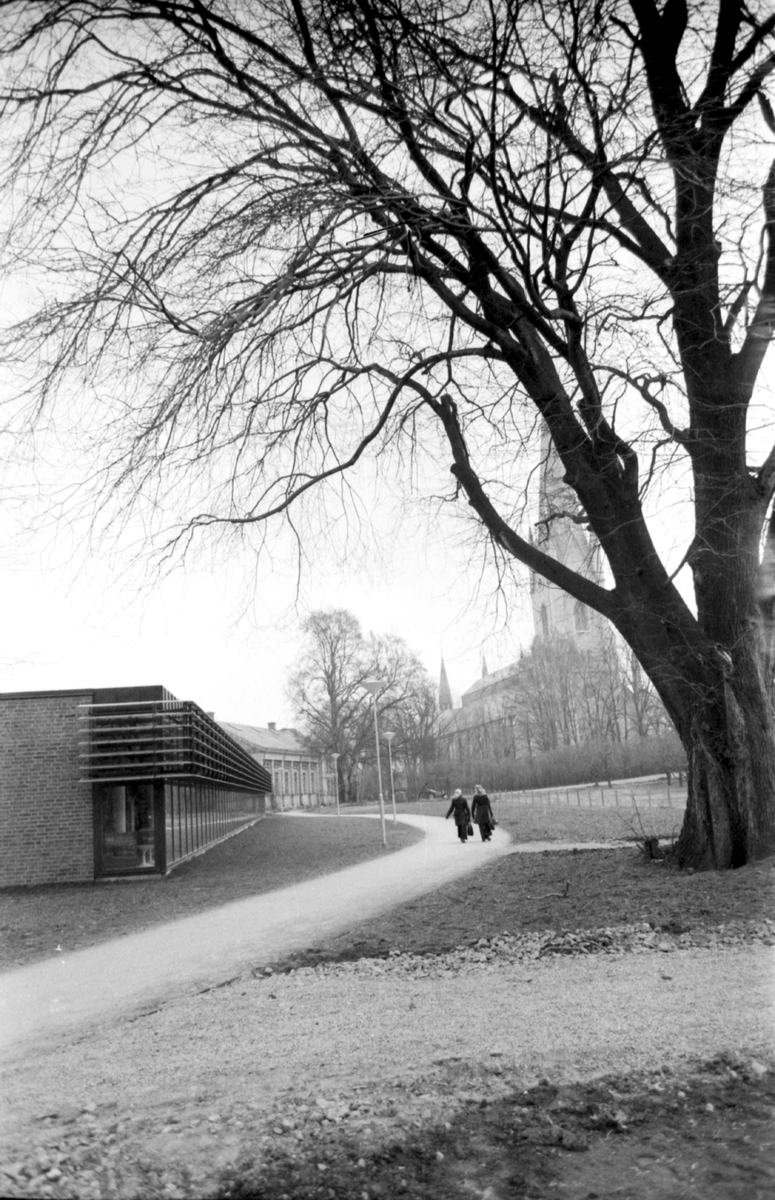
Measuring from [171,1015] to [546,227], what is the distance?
3962 millimetres

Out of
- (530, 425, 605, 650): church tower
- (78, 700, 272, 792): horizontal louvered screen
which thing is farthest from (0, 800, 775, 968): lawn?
(530, 425, 605, 650): church tower

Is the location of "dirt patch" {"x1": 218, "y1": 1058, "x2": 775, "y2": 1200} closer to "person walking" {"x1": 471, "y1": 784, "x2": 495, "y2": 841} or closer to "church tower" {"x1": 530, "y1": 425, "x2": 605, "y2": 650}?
"church tower" {"x1": 530, "y1": 425, "x2": 605, "y2": 650}

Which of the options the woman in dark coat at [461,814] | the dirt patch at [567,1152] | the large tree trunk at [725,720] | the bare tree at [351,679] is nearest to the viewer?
the dirt patch at [567,1152]

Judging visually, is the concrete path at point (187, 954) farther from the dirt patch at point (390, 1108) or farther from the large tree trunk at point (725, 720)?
the large tree trunk at point (725, 720)

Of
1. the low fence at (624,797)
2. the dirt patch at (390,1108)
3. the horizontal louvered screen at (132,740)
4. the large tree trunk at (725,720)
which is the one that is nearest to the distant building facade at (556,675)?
the large tree trunk at (725,720)

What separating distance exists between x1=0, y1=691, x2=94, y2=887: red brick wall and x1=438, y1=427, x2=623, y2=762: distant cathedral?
29.1 feet

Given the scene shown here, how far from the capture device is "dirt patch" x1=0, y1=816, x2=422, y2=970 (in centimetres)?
864

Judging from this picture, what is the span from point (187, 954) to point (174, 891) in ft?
19.3

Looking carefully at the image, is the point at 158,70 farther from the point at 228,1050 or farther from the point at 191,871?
the point at 191,871

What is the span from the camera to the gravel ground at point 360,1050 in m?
1.89

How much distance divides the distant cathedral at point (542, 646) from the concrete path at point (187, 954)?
80.9 inches

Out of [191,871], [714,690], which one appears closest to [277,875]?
[191,871]

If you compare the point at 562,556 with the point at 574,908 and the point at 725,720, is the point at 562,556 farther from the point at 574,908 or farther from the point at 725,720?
the point at 574,908

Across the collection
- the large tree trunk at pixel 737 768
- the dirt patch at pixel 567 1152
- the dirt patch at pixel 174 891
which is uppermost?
the large tree trunk at pixel 737 768
